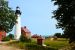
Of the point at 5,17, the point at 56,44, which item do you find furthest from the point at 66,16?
the point at 56,44

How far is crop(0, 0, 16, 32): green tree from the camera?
106 ft

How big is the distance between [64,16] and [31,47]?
61.6 ft

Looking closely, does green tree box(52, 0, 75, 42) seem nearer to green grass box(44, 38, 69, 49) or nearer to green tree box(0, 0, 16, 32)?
A: green tree box(0, 0, 16, 32)

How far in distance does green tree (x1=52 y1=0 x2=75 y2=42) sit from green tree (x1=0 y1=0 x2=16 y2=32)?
6.04m

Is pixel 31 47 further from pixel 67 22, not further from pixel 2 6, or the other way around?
pixel 2 6

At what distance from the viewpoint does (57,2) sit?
37.1 m

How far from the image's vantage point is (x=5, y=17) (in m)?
32.2

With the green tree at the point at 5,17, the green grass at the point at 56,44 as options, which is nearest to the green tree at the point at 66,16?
the green tree at the point at 5,17

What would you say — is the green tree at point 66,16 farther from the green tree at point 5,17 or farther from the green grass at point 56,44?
the green grass at point 56,44

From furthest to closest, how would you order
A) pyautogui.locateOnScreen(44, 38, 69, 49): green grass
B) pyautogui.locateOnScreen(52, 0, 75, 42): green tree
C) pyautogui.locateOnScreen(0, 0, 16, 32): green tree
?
pyautogui.locateOnScreen(44, 38, 69, 49): green grass
pyautogui.locateOnScreen(52, 0, 75, 42): green tree
pyautogui.locateOnScreen(0, 0, 16, 32): green tree

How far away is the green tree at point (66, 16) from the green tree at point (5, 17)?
604 cm

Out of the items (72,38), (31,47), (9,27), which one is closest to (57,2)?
(72,38)

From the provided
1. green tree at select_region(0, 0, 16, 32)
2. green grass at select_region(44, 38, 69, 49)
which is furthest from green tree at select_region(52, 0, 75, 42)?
green grass at select_region(44, 38, 69, 49)

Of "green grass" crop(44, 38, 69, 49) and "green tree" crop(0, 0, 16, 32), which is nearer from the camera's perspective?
"green tree" crop(0, 0, 16, 32)
